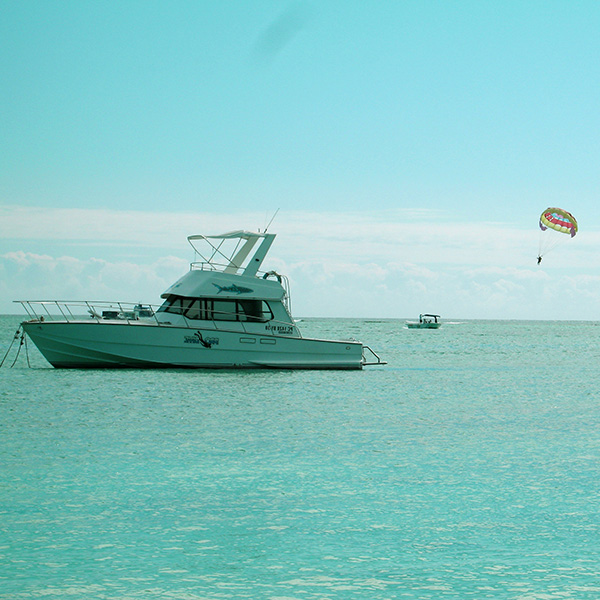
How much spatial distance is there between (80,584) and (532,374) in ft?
115

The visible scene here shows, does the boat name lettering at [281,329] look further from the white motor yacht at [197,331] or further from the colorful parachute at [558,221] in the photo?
the colorful parachute at [558,221]

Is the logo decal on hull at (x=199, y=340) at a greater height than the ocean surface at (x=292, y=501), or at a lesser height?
greater

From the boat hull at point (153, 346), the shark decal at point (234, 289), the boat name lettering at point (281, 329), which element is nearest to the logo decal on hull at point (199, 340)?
the boat hull at point (153, 346)

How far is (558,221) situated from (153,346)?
25.8 metres

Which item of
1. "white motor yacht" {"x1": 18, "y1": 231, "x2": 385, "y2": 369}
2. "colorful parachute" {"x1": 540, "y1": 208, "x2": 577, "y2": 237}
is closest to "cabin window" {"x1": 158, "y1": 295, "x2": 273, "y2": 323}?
"white motor yacht" {"x1": 18, "y1": 231, "x2": 385, "y2": 369}

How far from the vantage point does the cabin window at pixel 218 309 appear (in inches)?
1046

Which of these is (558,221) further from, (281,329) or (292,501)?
(292,501)

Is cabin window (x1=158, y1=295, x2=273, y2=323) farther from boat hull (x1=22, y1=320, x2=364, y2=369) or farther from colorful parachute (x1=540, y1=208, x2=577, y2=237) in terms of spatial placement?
colorful parachute (x1=540, y1=208, x2=577, y2=237)

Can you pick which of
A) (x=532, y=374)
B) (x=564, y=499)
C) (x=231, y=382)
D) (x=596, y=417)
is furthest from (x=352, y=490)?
(x=532, y=374)

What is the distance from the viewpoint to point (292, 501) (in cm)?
1008

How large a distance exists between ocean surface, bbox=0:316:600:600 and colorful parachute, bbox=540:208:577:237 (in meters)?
22.1

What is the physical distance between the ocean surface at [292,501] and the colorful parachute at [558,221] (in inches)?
869

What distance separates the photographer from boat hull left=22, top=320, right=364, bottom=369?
2611 centimetres

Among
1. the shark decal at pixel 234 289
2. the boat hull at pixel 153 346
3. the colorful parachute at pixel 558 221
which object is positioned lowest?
the boat hull at pixel 153 346
